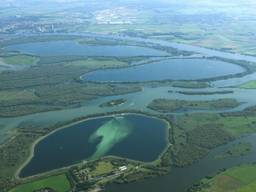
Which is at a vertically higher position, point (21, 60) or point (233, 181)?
point (21, 60)

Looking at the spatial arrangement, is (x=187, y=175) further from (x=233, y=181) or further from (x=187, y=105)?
(x=187, y=105)

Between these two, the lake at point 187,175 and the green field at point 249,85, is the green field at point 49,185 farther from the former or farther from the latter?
the green field at point 249,85

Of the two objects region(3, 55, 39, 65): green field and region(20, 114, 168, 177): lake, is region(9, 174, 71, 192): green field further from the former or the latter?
region(3, 55, 39, 65): green field

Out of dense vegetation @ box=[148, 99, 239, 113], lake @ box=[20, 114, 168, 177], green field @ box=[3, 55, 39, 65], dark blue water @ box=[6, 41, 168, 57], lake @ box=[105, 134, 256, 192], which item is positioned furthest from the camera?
dark blue water @ box=[6, 41, 168, 57]

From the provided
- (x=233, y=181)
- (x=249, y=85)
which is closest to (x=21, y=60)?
(x=249, y=85)

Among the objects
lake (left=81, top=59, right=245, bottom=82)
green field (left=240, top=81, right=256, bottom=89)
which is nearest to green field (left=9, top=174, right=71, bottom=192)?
lake (left=81, top=59, right=245, bottom=82)

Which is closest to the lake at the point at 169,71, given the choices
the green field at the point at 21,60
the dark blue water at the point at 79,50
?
the dark blue water at the point at 79,50
